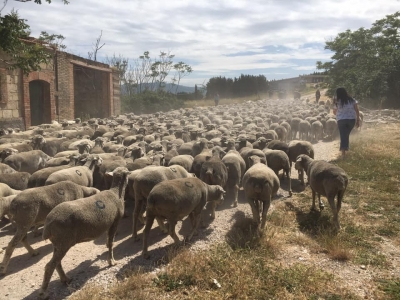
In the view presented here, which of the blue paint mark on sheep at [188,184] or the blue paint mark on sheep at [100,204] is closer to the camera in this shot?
the blue paint mark on sheep at [100,204]

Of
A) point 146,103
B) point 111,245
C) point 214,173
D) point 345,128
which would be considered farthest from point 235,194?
point 146,103

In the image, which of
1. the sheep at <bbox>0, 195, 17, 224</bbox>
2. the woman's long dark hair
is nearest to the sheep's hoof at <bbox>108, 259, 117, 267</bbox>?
the sheep at <bbox>0, 195, 17, 224</bbox>

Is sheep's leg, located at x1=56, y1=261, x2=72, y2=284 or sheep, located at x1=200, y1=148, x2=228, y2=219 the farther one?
sheep, located at x1=200, y1=148, x2=228, y2=219

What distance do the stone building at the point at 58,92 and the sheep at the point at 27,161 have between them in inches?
339

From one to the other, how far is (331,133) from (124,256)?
16.4m

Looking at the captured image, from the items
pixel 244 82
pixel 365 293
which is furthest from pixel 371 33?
pixel 365 293

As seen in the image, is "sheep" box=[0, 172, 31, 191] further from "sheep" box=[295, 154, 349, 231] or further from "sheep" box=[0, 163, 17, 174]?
"sheep" box=[295, 154, 349, 231]

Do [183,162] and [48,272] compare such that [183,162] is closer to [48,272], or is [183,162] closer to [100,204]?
[100,204]

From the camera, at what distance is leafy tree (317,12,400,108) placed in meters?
34.1

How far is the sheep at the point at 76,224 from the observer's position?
492 centimetres

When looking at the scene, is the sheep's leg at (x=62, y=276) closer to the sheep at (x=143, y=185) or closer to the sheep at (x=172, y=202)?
the sheep at (x=172, y=202)

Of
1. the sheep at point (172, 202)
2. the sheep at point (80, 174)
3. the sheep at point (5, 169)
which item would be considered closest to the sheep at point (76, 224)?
the sheep at point (172, 202)

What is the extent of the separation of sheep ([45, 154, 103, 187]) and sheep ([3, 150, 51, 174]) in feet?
7.65

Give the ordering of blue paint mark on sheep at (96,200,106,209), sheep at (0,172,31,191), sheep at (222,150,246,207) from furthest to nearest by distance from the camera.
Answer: sheep at (222,150,246,207) → sheep at (0,172,31,191) → blue paint mark on sheep at (96,200,106,209)
